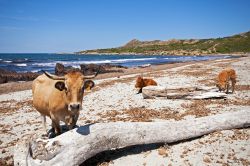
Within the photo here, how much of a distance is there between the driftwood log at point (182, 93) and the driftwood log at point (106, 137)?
470 centimetres

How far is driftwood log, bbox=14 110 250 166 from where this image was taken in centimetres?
591

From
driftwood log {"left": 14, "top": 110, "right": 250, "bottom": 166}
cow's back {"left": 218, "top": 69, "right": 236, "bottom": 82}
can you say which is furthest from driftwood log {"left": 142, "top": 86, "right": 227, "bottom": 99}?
driftwood log {"left": 14, "top": 110, "right": 250, "bottom": 166}

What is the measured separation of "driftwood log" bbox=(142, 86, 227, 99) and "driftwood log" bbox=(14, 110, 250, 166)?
4.70 m

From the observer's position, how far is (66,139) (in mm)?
6152

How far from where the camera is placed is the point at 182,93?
13594 mm

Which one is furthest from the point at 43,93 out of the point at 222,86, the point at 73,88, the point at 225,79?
the point at 225,79

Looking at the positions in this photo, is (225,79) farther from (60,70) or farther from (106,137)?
(106,137)

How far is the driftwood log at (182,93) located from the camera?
1309 cm

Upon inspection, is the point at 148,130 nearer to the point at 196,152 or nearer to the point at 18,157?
the point at 196,152

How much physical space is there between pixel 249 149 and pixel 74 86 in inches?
184

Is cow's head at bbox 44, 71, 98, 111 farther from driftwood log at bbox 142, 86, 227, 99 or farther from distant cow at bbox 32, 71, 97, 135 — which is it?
driftwood log at bbox 142, 86, 227, 99

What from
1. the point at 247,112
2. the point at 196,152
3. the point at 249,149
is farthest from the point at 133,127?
the point at 247,112

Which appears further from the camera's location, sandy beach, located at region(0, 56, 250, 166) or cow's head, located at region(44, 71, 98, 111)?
sandy beach, located at region(0, 56, 250, 166)

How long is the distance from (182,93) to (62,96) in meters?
7.96
